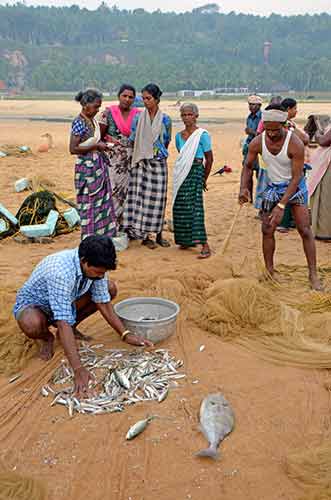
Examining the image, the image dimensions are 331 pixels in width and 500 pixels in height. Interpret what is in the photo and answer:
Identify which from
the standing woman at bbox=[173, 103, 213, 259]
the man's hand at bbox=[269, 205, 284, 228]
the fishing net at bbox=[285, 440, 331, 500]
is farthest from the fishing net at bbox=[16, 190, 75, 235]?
the fishing net at bbox=[285, 440, 331, 500]

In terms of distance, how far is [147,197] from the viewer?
6.37 meters

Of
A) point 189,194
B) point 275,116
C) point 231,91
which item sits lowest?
point 231,91

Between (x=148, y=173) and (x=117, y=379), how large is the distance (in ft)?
10.8

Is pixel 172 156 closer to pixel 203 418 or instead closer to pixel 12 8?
pixel 203 418

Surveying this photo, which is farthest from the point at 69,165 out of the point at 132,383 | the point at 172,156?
the point at 132,383

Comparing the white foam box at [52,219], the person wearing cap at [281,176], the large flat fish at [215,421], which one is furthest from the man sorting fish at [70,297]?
the white foam box at [52,219]

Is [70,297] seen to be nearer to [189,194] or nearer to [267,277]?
[267,277]

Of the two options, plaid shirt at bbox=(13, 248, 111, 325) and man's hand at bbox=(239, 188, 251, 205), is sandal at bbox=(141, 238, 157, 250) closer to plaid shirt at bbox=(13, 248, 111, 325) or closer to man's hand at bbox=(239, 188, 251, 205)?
man's hand at bbox=(239, 188, 251, 205)

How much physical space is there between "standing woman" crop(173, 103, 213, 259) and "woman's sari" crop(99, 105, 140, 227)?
59cm

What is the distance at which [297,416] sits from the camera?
331 cm

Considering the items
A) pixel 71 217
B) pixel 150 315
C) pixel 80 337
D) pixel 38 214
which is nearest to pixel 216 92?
pixel 71 217

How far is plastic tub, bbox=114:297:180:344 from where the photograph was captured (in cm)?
390

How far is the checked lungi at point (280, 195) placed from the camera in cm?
511

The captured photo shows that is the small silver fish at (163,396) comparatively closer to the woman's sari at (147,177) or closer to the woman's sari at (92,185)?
the woman's sari at (92,185)
